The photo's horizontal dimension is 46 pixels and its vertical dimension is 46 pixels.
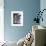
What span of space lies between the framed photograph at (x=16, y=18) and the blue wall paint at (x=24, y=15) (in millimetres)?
114

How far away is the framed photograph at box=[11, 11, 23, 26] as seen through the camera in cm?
522

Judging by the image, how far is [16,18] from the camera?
5.26 meters

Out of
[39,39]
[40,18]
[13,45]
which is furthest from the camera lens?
[40,18]

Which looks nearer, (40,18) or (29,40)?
(29,40)

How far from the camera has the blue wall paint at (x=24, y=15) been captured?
204 inches

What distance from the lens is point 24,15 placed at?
17.2 feet

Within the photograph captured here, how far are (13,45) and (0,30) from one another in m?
1.45

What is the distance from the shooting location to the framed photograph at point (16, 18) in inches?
206

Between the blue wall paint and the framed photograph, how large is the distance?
11 cm

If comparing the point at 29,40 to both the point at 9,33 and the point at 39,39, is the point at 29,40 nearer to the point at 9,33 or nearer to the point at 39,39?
the point at 39,39

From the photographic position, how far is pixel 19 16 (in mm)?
5258

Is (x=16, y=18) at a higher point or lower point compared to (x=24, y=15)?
lower

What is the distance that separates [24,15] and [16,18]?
33cm

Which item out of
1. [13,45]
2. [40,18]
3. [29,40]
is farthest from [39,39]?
[40,18]
